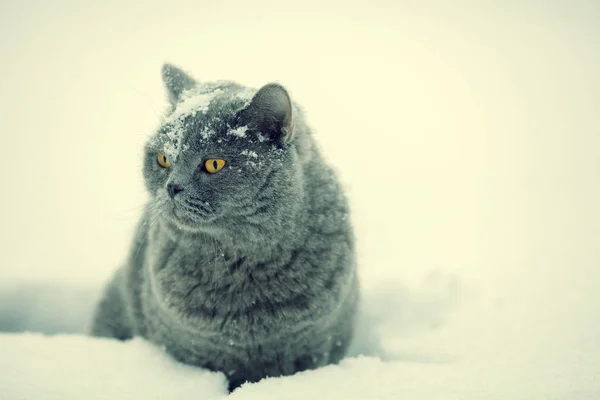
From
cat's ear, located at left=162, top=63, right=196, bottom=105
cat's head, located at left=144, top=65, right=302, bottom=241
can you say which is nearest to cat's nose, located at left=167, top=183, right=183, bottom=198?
cat's head, located at left=144, top=65, right=302, bottom=241

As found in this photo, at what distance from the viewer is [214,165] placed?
1454mm

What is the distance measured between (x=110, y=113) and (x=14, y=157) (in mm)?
1615

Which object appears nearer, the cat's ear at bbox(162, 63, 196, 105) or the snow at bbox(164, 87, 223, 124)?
the snow at bbox(164, 87, 223, 124)

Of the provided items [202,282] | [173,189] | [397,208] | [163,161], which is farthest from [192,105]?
[397,208]

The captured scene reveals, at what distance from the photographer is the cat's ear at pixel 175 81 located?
176cm

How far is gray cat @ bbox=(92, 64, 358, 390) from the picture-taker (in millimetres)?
1449

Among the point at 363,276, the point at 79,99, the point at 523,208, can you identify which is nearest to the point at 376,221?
the point at 363,276

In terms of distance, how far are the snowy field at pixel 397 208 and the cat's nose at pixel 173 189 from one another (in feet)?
1.07

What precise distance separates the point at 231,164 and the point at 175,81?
1.91 ft

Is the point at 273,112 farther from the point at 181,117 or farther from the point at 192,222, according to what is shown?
the point at 192,222

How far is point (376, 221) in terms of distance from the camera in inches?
127

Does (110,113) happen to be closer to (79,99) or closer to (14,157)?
(79,99)

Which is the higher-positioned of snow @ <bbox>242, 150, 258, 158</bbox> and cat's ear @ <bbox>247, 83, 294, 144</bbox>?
cat's ear @ <bbox>247, 83, 294, 144</bbox>

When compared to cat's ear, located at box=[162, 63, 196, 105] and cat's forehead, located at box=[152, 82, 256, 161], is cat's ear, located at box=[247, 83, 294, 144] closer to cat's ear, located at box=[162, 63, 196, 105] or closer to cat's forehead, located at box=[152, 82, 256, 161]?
cat's forehead, located at box=[152, 82, 256, 161]
